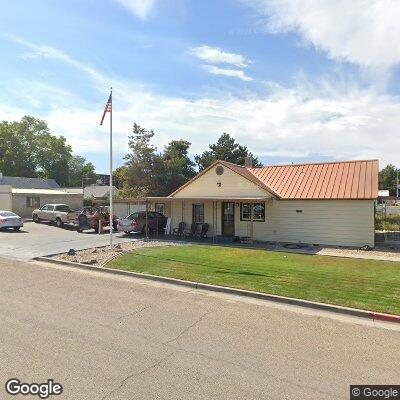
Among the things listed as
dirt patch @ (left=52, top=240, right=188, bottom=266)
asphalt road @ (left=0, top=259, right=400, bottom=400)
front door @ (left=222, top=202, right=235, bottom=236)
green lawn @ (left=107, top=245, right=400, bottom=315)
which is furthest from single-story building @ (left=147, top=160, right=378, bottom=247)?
asphalt road @ (left=0, top=259, right=400, bottom=400)

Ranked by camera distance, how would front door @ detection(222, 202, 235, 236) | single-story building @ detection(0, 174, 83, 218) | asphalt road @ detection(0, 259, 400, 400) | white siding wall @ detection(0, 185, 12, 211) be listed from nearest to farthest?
1. asphalt road @ detection(0, 259, 400, 400)
2. front door @ detection(222, 202, 235, 236)
3. white siding wall @ detection(0, 185, 12, 211)
4. single-story building @ detection(0, 174, 83, 218)

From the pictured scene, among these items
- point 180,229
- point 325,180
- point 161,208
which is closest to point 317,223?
point 325,180

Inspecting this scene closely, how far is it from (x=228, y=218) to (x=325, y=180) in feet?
19.4

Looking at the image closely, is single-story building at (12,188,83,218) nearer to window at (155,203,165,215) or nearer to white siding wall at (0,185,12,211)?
white siding wall at (0,185,12,211)

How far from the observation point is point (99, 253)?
16156 millimetres

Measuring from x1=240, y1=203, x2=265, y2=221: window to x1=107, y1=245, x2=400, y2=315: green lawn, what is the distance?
437cm

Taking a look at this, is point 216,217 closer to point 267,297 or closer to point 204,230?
point 204,230

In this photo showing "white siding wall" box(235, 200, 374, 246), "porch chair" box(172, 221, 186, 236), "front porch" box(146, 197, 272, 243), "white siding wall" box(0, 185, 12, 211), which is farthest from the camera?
"white siding wall" box(0, 185, 12, 211)

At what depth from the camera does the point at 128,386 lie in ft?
15.7

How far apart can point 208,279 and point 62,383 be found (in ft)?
21.3

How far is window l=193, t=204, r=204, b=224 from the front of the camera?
2370 centimetres

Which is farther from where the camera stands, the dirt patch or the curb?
the dirt patch

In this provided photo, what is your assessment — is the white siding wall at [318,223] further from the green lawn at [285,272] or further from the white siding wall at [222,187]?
the green lawn at [285,272]

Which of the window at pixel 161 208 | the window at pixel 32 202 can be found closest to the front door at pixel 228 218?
the window at pixel 161 208
